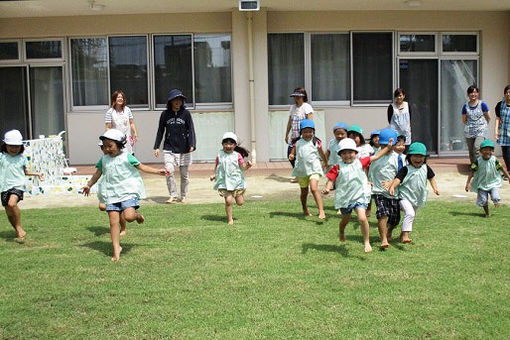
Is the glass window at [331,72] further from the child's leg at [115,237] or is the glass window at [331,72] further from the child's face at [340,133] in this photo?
the child's leg at [115,237]

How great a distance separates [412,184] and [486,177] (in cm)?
221

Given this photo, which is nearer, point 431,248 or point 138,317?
point 138,317

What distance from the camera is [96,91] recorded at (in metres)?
16.2

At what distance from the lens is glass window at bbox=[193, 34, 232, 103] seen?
52.4 feet

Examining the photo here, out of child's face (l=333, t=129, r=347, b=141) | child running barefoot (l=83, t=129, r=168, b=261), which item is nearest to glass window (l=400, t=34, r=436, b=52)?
child's face (l=333, t=129, r=347, b=141)

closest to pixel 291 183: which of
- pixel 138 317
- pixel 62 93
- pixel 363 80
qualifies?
pixel 363 80

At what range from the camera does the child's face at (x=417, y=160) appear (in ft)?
25.3

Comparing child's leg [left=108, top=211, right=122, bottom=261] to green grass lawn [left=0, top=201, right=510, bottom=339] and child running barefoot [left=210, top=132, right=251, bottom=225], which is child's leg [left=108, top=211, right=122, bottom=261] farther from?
child running barefoot [left=210, top=132, right=251, bottom=225]

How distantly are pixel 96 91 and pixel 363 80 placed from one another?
6149 millimetres

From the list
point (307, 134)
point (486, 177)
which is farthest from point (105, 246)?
point (486, 177)

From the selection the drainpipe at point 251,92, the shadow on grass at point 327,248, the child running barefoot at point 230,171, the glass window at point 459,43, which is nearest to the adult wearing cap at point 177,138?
the child running barefoot at point 230,171

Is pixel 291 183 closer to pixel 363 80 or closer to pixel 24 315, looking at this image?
pixel 363 80

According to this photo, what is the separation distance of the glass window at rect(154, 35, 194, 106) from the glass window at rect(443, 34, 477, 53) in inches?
234

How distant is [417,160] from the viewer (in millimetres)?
7711
